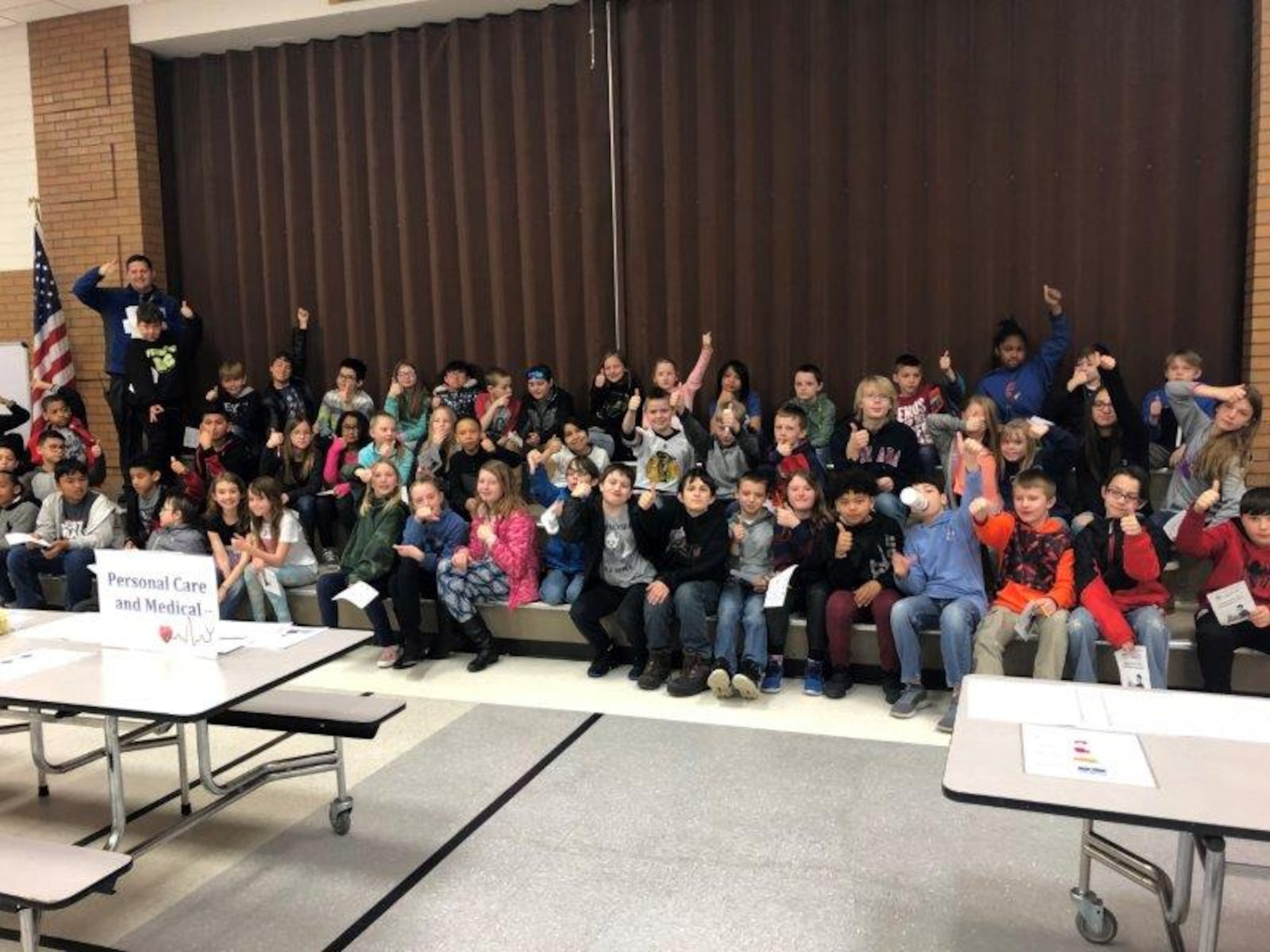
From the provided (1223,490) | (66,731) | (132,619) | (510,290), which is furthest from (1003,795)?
(510,290)

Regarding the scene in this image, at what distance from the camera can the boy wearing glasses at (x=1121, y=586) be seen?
397cm

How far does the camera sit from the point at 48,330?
743 centimetres

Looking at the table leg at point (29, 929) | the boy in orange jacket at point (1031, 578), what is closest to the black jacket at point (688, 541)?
the boy in orange jacket at point (1031, 578)

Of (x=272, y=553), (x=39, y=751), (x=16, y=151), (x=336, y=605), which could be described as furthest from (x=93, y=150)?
(x=39, y=751)

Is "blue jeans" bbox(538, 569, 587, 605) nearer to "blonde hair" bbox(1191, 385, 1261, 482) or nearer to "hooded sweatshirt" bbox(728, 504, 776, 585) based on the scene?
"hooded sweatshirt" bbox(728, 504, 776, 585)

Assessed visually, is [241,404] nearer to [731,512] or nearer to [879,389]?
[731,512]

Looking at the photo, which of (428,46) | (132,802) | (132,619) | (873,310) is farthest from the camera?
(428,46)

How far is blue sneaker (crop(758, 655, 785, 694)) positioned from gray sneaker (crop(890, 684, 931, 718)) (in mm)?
519

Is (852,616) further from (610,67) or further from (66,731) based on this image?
(610,67)

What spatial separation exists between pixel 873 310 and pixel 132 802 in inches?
190

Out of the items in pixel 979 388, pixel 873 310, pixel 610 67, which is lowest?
pixel 979 388

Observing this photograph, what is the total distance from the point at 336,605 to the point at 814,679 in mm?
2607

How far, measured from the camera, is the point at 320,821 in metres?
3.30

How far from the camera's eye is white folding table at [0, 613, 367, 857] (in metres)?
2.60
